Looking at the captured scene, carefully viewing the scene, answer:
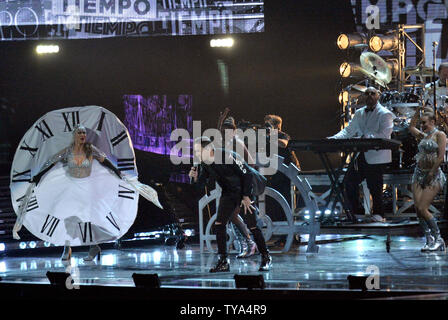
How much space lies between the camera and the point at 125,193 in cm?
962

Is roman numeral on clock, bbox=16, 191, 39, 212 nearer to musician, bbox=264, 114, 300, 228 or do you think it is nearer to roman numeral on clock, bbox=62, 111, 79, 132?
roman numeral on clock, bbox=62, 111, 79, 132

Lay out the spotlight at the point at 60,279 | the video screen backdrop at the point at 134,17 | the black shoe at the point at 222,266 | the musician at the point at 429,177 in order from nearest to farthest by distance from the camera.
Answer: the spotlight at the point at 60,279, the black shoe at the point at 222,266, the musician at the point at 429,177, the video screen backdrop at the point at 134,17

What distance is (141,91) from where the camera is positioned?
1325 centimetres

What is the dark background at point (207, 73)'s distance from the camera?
1288 cm

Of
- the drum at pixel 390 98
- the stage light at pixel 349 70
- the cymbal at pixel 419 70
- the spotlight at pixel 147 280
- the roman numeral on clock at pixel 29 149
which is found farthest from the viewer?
the stage light at pixel 349 70

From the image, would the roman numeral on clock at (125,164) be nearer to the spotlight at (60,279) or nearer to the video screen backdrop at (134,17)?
the spotlight at (60,279)

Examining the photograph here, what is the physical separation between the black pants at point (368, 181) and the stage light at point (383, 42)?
344cm

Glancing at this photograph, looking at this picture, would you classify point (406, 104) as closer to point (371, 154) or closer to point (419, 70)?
point (419, 70)

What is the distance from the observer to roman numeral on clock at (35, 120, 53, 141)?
9969mm

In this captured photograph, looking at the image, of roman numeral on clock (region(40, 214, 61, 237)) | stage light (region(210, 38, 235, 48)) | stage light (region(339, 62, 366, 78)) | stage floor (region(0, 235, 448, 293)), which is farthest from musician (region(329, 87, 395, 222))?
stage light (region(210, 38, 235, 48))

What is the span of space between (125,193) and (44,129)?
1411 mm

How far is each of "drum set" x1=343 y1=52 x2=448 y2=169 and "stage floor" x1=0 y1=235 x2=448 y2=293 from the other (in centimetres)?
126

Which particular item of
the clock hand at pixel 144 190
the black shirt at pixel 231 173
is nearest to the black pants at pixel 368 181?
the black shirt at pixel 231 173
